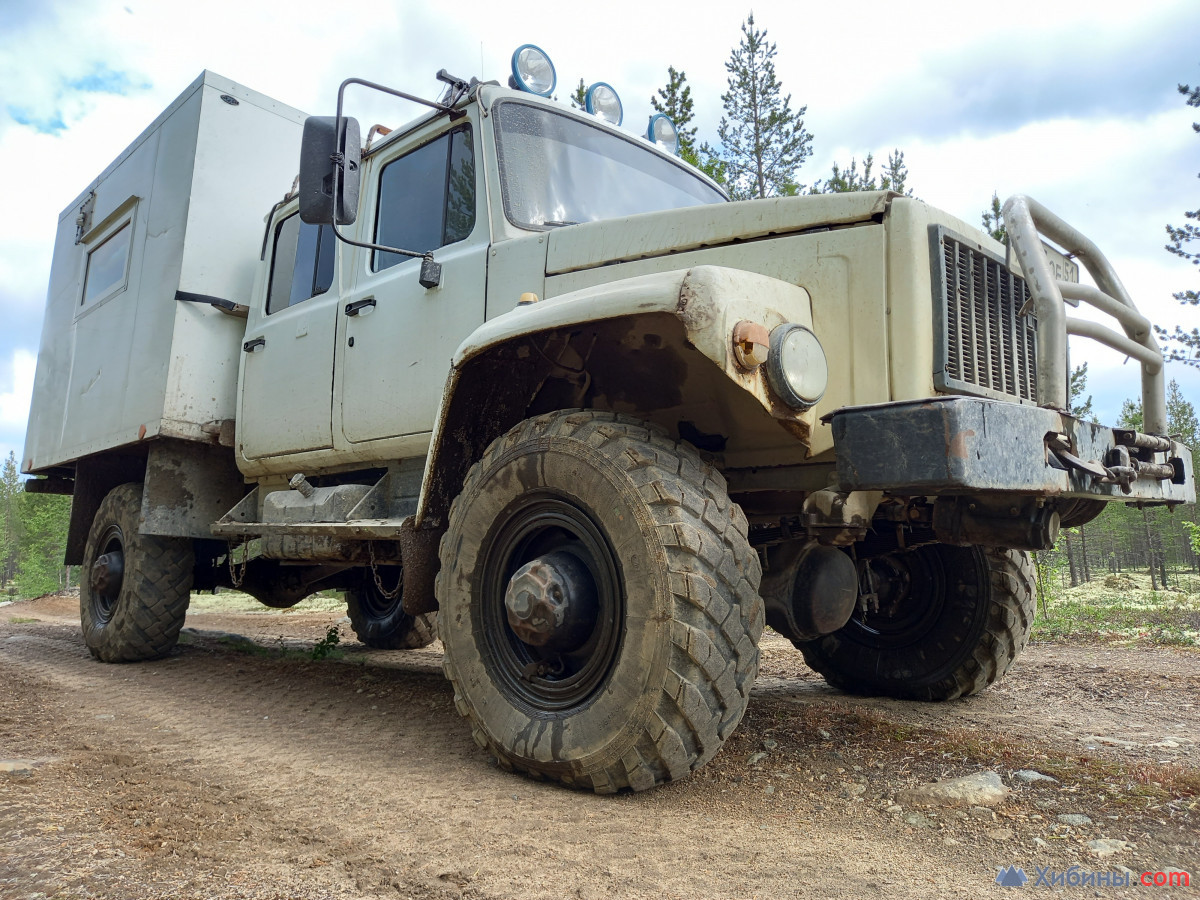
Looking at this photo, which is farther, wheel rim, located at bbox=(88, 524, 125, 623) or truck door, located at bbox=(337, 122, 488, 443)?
wheel rim, located at bbox=(88, 524, 125, 623)

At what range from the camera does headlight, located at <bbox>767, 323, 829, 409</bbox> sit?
8.18 ft

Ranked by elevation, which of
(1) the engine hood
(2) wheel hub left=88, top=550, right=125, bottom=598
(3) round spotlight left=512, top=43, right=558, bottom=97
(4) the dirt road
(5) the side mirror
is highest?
(3) round spotlight left=512, top=43, right=558, bottom=97

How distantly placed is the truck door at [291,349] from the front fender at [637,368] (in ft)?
4.82

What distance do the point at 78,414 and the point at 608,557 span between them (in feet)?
18.2

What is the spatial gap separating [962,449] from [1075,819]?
1.05 metres

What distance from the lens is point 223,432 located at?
5.52 metres

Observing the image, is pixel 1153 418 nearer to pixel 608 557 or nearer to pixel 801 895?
pixel 608 557

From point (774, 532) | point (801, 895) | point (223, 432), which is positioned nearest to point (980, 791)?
point (801, 895)

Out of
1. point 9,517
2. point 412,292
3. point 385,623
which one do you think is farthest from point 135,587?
point 9,517

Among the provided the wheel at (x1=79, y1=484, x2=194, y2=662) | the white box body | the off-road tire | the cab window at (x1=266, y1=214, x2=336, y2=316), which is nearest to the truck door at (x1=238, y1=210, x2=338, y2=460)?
the cab window at (x1=266, y1=214, x2=336, y2=316)

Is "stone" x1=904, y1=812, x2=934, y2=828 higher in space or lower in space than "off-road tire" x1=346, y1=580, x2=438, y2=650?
lower

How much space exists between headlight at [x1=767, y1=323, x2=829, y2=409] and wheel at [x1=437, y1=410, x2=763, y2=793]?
378mm

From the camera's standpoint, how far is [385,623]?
714 centimetres

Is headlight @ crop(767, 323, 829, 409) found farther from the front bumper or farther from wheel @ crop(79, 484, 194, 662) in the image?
wheel @ crop(79, 484, 194, 662)
